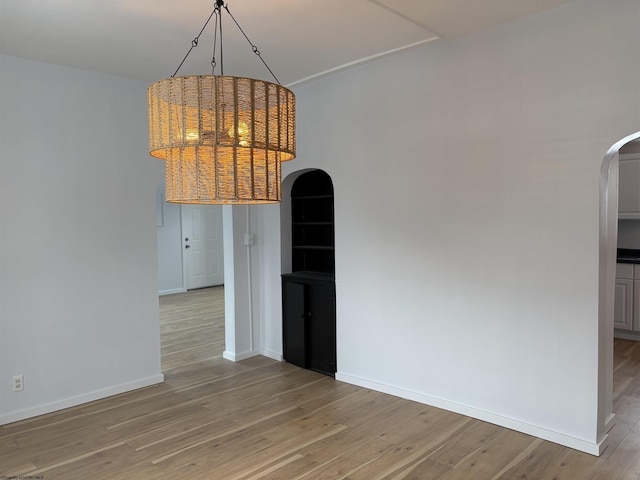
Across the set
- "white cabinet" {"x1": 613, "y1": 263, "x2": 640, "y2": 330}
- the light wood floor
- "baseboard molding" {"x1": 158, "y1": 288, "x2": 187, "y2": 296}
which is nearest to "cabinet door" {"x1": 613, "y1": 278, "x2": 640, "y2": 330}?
"white cabinet" {"x1": 613, "y1": 263, "x2": 640, "y2": 330}

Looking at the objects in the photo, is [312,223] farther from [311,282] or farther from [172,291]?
[172,291]

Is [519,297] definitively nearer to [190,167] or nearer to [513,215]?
[513,215]

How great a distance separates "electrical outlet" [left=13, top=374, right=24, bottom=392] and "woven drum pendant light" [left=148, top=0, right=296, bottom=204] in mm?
2433

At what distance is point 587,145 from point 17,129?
12.9ft

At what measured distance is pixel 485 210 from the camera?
329cm

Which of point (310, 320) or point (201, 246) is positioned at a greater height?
point (201, 246)

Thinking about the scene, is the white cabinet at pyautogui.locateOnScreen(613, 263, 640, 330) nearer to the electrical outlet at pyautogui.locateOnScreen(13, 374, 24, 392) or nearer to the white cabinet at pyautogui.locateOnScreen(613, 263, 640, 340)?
the white cabinet at pyautogui.locateOnScreen(613, 263, 640, 340)

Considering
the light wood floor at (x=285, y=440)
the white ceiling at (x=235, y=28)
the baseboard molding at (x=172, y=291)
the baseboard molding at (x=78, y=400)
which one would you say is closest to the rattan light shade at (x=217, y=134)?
the white ceiling at (x=235, y=28)

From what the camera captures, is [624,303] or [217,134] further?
[624,303]

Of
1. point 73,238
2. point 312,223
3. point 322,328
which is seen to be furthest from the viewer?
point 312,223

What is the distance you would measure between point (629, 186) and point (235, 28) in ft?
16.6

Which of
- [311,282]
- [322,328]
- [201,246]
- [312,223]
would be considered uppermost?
[312,223]

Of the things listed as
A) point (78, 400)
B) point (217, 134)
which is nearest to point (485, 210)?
point (217, 134)

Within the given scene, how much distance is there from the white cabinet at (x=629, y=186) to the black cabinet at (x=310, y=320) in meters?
3.88
